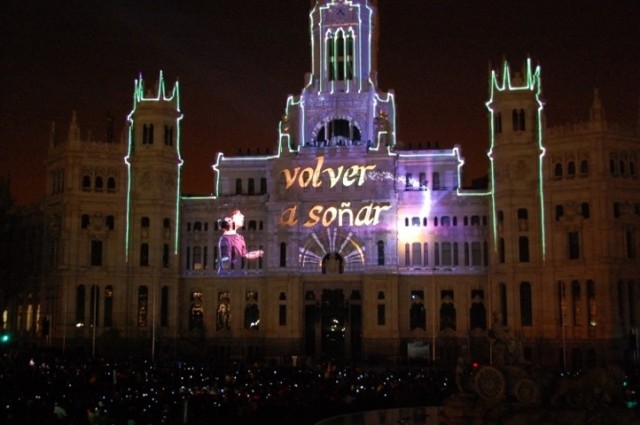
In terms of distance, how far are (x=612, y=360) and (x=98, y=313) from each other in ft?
170

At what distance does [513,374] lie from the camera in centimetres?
3700

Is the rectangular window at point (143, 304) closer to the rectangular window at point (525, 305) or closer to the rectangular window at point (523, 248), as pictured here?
the rectangular window at point (525, 305)

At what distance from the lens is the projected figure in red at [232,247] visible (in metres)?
96.9

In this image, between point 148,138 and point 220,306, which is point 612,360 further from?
point 148,138

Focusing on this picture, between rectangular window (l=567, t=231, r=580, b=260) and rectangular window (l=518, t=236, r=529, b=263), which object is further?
rectangular window (l=518, t=236, r=529, b=263)

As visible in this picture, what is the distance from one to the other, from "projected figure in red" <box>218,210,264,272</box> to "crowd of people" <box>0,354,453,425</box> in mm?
41547

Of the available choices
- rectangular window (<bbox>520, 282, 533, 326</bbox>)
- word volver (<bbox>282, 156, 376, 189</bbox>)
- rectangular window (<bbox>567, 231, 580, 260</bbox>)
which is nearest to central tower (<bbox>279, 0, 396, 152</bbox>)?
word volver (<bbox>282, 156, 376, 189</bbox>)

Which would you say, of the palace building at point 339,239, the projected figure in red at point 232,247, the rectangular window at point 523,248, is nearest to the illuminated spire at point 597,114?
the palace building at point 339,239

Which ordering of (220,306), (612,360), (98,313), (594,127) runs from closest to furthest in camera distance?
(612,360) < (594,127) < (98,313) < (220,306)

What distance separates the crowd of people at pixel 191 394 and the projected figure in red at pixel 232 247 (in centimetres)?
4155

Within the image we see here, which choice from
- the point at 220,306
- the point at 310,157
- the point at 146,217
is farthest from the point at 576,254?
the point at 146,217

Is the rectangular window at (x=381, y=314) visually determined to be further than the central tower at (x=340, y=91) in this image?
No

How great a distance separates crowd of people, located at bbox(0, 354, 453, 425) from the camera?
3300cm

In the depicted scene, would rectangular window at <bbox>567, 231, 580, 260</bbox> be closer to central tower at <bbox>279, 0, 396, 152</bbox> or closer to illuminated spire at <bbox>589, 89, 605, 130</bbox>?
illuminated spire at <bbox>589, 89, 605, 130</bbox>
